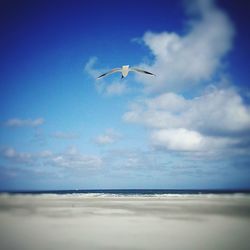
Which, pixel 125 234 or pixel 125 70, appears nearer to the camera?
pixel 125 234

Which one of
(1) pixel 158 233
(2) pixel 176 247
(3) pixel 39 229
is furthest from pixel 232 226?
(3) pixel 39 229

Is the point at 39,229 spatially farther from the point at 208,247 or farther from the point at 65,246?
the point at 208,247

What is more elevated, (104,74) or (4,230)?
(104,74)

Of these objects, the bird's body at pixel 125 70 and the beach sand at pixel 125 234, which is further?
the bird's body at pixel 125 70

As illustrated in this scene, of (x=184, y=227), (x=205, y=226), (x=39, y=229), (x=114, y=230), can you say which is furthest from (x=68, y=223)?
(x=205, y=226)

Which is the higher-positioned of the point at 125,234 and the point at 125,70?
the point at 125,70

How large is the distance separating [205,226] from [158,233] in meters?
2.72

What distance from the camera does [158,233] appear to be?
1036 centimetres

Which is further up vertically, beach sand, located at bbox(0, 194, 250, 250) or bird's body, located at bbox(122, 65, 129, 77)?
bird's body, located at bbox(122, 65, 129, 77)

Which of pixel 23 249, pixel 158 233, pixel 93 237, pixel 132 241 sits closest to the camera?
pixel 23 249

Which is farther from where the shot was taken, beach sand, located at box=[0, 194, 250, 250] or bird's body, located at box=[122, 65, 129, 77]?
bird's body, located at box=[122, 65, 129, 77]

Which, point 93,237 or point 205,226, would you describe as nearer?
point 93,237

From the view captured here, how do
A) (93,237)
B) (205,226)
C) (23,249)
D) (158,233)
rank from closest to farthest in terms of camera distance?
(23,249) < (93,237) < (158,233) < (205,226)

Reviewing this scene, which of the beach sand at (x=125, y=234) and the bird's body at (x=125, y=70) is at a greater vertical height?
the bird's body at (x=125, y=70)
